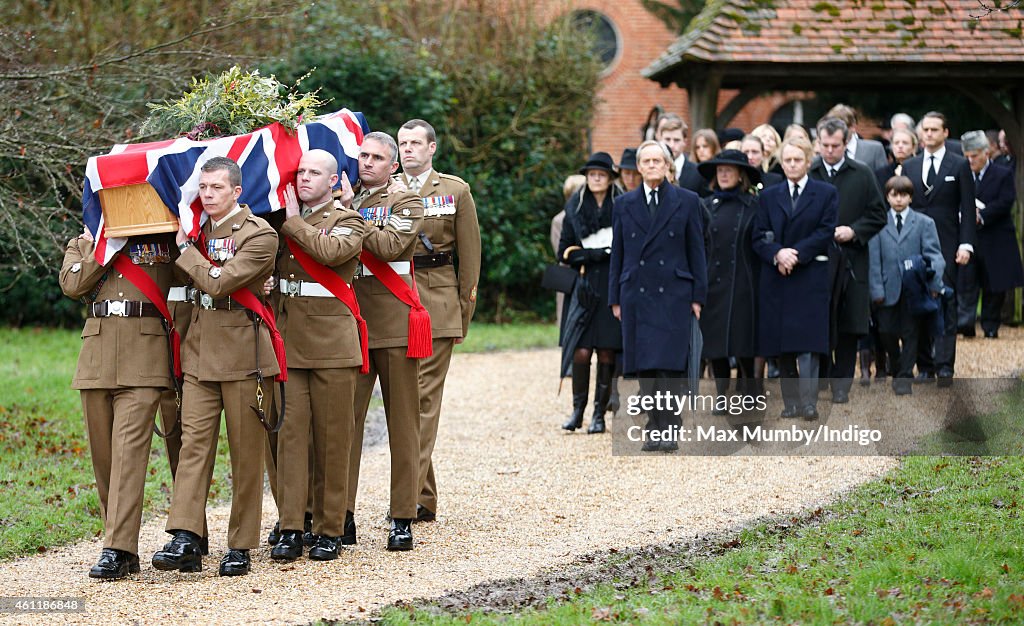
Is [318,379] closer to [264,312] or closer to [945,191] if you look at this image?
[264,312]

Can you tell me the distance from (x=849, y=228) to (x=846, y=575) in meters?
4.94

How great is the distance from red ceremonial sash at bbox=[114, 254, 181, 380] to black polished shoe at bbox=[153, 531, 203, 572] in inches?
29.0

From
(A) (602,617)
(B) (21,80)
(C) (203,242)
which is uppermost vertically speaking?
(B) (21,80)

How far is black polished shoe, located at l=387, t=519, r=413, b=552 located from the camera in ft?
21.9

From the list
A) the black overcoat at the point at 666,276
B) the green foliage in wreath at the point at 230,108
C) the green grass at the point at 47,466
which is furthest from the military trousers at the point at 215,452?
the black overcoat at the point at 666,276

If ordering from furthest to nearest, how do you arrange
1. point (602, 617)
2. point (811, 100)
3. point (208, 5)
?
point (811, 100) → point (208, 5) → point (602, 617)

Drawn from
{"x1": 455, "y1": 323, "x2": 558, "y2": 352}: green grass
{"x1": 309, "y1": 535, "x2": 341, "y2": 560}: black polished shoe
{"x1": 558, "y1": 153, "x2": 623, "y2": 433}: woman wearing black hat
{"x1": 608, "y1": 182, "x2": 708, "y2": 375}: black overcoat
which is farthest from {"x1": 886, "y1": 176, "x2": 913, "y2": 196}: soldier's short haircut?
{"x1": 309, "y1": 535, "x2": 341, "y2": 560}: black polished shoe

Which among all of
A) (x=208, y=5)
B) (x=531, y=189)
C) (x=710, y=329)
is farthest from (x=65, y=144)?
(x=531, y=189)

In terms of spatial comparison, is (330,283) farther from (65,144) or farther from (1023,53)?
(1023,53)

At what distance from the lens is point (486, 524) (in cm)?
732

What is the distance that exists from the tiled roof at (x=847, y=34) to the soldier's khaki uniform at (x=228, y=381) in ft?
27.9

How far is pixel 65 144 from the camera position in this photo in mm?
10180

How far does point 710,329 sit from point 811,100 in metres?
14.8

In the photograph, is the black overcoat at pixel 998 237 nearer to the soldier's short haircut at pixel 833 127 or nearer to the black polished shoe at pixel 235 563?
the soldier's short haircut at pixel 833 127
